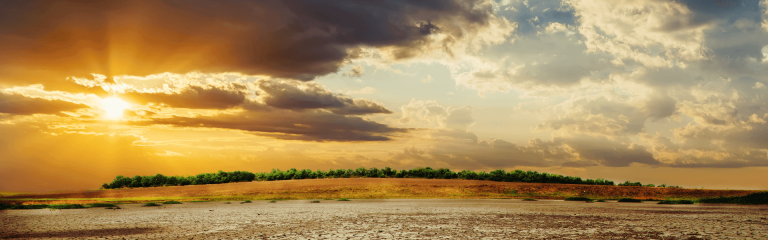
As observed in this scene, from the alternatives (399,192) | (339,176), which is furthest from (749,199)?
(339,176)

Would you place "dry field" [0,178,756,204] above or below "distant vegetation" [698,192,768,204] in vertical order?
below

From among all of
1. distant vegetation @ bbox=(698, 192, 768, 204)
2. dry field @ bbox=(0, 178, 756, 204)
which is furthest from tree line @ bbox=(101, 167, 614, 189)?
distant vegetation @ bbox=(698, 192, 768, 204)

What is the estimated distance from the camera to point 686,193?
4212 cm

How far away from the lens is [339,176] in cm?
5969

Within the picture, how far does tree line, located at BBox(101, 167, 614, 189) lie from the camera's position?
54469 millimetres

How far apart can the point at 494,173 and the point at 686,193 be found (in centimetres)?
2145

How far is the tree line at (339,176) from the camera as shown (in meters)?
54.5

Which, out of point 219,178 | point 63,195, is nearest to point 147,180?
point 219,178

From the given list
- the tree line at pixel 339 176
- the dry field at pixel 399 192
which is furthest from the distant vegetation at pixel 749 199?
the tree line at pixel 339 176

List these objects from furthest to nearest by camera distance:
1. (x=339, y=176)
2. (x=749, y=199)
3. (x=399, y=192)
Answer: (x=339, y=176)
(x=399, y=192)
(x=749, y=199)

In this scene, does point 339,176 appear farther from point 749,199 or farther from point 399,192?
point 749,199

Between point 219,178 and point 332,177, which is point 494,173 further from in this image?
point 219,178

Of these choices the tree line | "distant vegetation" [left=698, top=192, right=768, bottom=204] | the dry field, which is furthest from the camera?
the tree line

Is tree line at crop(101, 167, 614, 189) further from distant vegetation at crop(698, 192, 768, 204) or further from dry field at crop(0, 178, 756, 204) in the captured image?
distant vegetation at crop(698, 192, 768, 204)
